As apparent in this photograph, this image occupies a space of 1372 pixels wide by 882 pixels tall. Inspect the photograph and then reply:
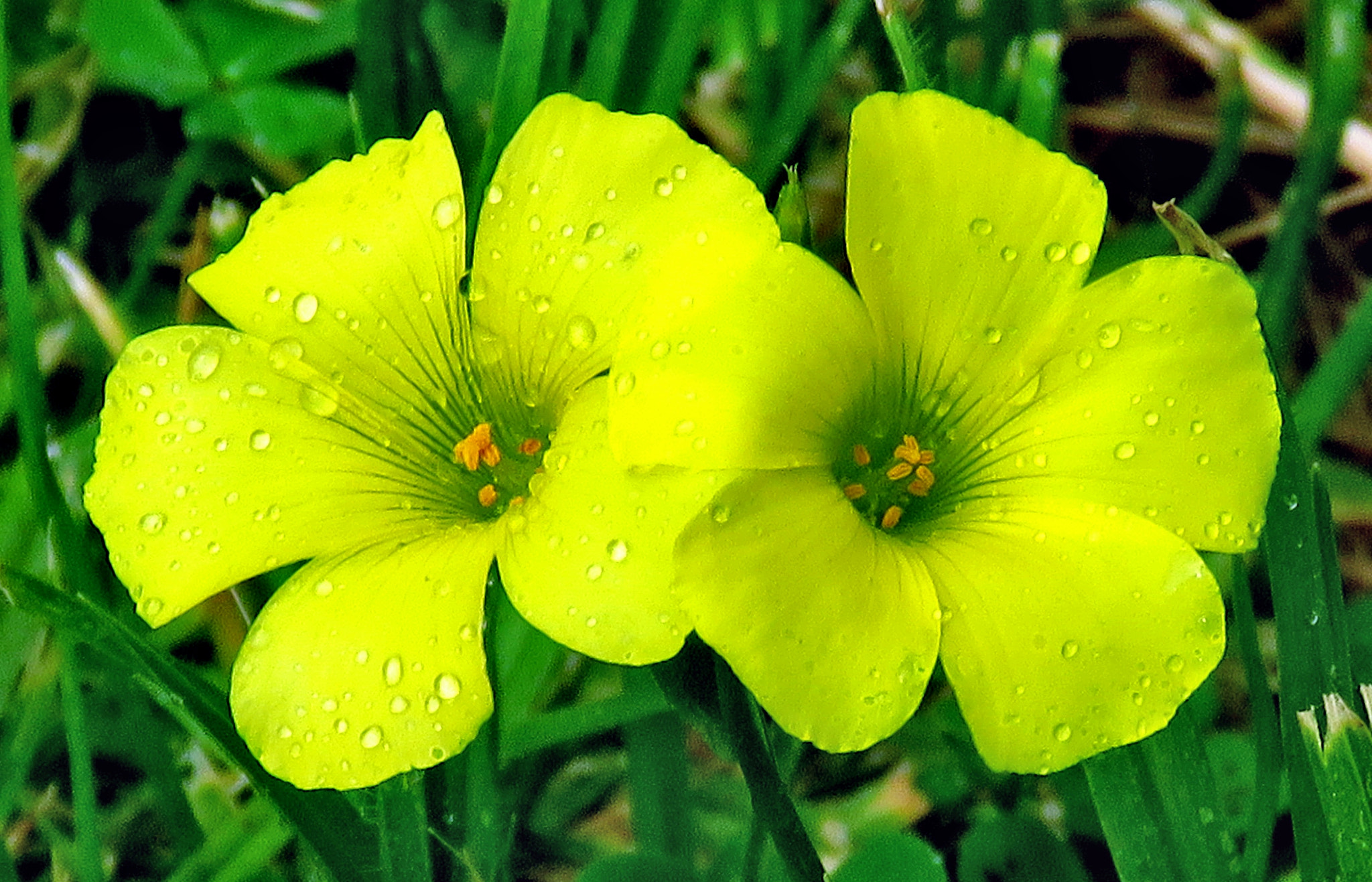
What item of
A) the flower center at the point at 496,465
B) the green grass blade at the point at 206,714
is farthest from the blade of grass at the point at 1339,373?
the green grass blade at the point at 206,714

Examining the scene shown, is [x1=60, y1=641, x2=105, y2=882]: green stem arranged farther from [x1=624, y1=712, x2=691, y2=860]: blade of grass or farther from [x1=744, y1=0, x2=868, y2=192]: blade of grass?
[x1=744, y1=0, x2=868, y2=192]: blade of grass

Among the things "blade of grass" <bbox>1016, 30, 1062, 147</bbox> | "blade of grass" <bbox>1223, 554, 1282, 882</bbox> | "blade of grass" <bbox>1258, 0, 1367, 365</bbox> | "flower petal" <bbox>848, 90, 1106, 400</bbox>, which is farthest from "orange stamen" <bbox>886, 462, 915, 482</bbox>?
"blade of grass" <bbox>1258, 0, 1367, 365</bbox>

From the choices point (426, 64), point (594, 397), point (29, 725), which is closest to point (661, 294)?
point (594, 397)

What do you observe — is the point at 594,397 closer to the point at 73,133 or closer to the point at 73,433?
the point at 73,433

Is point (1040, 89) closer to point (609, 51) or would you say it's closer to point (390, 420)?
point (609, 51)

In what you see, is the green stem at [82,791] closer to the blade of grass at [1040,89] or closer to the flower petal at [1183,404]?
the flower petal at [1183,404]

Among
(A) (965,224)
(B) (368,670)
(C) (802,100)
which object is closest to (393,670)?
(B) (368,670)
